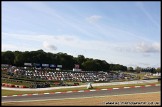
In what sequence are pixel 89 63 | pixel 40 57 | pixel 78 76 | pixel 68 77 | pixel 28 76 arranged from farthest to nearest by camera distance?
1. pixel 89 63
2. pixel 78 76
3. pixel 68 77
4. pixel 40 57
5. pixel 28 76

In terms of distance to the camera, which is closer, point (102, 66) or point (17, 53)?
point (17, 53)

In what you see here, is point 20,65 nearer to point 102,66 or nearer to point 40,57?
point 40,57

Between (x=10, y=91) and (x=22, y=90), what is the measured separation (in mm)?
2920

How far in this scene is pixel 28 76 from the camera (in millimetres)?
26359

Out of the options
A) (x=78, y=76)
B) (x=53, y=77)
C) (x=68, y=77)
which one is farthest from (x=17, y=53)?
(x=78, y=76)

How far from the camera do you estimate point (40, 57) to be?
28.3m

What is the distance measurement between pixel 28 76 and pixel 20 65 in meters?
5.35

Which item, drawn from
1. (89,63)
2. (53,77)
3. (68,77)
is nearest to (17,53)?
(53,77)

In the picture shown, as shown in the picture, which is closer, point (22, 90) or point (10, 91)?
point (10, 91)

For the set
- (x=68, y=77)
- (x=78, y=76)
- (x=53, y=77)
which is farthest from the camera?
(x=78, y=76)

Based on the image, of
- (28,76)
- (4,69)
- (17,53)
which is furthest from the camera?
(28,76)

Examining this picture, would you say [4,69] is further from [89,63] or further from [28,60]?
[89,63]

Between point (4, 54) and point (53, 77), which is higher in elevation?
point (4, 54)

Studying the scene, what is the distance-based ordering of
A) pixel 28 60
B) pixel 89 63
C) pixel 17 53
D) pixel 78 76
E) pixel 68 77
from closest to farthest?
pixel 17 53 → pixel 28 60 → pixel 68 77 → pixel 78 76 → pixel 89 63
